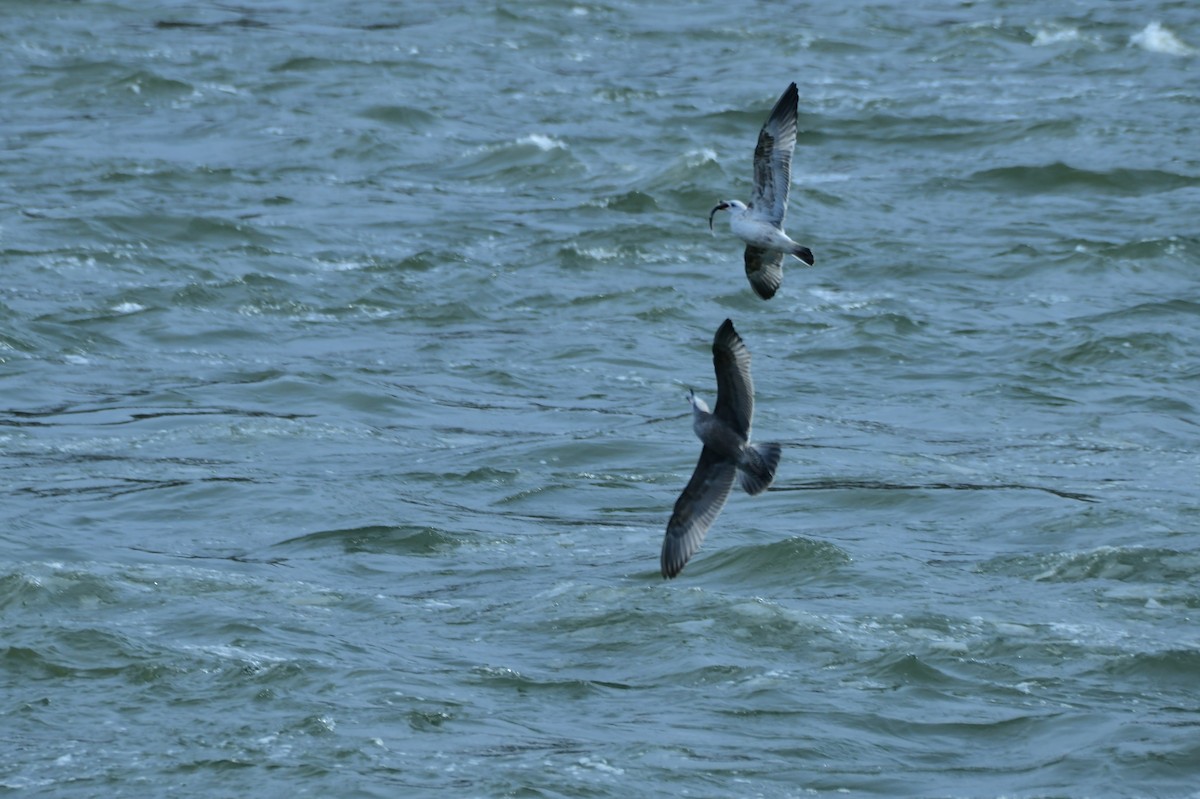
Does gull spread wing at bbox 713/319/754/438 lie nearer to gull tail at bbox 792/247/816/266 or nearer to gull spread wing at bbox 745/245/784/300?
gull tail at bbox 792/247/816/266

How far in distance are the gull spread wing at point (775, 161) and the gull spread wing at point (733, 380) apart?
4.68 ft

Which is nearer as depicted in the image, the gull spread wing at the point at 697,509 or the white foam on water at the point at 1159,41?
the gull spread wing at the point at 697,509

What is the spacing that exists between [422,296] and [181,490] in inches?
191

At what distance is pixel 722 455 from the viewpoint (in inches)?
412

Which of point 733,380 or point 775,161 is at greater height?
point 775,161

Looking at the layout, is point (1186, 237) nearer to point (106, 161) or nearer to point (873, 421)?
point (873, 421)

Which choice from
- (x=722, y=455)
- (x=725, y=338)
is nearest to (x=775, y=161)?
(x=725, y=338)

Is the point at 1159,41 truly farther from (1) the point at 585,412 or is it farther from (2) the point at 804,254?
(2) the point at 804,254

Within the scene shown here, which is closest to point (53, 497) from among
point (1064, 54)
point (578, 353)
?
point (578, 353)

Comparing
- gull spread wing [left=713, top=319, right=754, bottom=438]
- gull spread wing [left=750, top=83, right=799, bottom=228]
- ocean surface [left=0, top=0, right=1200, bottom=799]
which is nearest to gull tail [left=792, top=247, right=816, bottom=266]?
gull spread wing [left=750, top=83, right=799, bottom=228]

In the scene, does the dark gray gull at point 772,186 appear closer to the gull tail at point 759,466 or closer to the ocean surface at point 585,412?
the gull tail at point 759,466

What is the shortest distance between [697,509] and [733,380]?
2.80ft

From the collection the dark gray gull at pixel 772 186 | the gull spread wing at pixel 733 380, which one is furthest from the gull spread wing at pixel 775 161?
the gull spread wing at pixel 733 380

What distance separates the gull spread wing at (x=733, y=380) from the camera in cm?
1005
